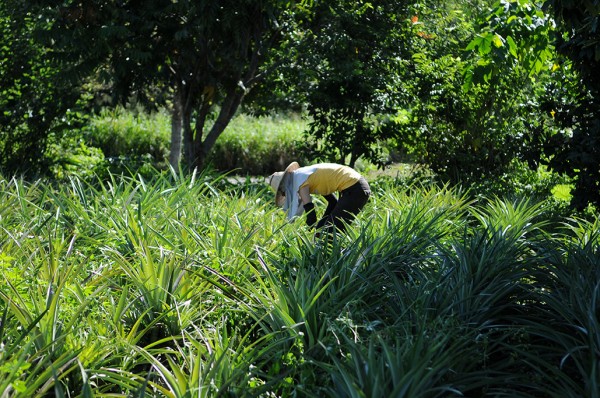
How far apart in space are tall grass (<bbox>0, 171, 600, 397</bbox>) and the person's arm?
2.41ft

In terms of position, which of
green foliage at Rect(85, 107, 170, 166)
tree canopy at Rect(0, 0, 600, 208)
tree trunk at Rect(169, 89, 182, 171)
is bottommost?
green foliage at Rect(85, 107, 170, 166)

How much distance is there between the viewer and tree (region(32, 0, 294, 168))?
1077 cm

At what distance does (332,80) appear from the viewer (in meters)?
12.5

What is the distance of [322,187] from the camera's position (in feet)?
28.2

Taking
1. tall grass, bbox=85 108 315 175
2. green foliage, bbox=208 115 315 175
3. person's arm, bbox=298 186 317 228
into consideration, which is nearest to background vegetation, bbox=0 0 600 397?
person's arm, bbox=298 186 317 228

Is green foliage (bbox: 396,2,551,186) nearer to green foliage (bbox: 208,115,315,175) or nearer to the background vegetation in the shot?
the background vegetation

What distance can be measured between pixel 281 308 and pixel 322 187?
3846 mm

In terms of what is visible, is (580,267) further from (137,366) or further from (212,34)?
(212,34)

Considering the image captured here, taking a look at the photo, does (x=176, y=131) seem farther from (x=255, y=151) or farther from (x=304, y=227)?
(x=304, y=227)

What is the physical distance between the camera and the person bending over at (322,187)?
8227 millimetres

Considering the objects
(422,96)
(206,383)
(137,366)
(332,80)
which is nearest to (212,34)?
(332,80)

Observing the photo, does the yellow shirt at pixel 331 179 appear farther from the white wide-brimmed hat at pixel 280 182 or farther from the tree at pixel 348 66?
the tree at pixel 348 66

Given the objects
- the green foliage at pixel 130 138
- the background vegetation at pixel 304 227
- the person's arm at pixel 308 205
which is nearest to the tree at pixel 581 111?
the background vegetation at pixel 304 227

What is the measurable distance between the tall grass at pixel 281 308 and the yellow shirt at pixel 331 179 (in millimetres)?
1177
